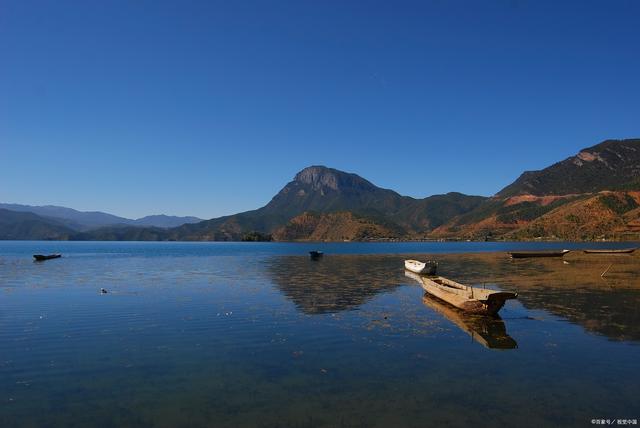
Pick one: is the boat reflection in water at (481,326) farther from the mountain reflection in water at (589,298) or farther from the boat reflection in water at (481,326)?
the mountain reflection in water at (589,298)

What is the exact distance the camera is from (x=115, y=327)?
2720 cm

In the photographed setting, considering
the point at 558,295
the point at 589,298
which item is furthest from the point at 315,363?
the point at 558,295

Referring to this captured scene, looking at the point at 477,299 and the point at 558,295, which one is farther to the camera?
the point at 558,295

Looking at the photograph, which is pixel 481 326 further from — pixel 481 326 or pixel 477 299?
pixel 477 299

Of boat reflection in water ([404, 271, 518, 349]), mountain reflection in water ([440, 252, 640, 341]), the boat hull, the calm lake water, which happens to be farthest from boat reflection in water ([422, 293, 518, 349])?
mountain reflection in water ([440, 252, 640, 341])

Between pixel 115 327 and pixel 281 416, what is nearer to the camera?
pixel 281 416

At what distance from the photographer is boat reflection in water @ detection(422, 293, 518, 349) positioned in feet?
74.9

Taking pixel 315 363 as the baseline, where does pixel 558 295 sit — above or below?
above

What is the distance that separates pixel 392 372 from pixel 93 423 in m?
11.0

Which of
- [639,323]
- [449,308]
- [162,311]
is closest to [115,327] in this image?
[162,311]

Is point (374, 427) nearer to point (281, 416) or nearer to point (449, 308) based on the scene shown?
point (281, 416)

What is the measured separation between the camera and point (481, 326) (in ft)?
89.2

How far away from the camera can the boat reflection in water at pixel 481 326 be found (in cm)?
2284

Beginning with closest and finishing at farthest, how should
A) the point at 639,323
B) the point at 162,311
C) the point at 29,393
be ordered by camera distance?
1. the point at 29,393
2. the point at 639,323
3. the point at 162,311
